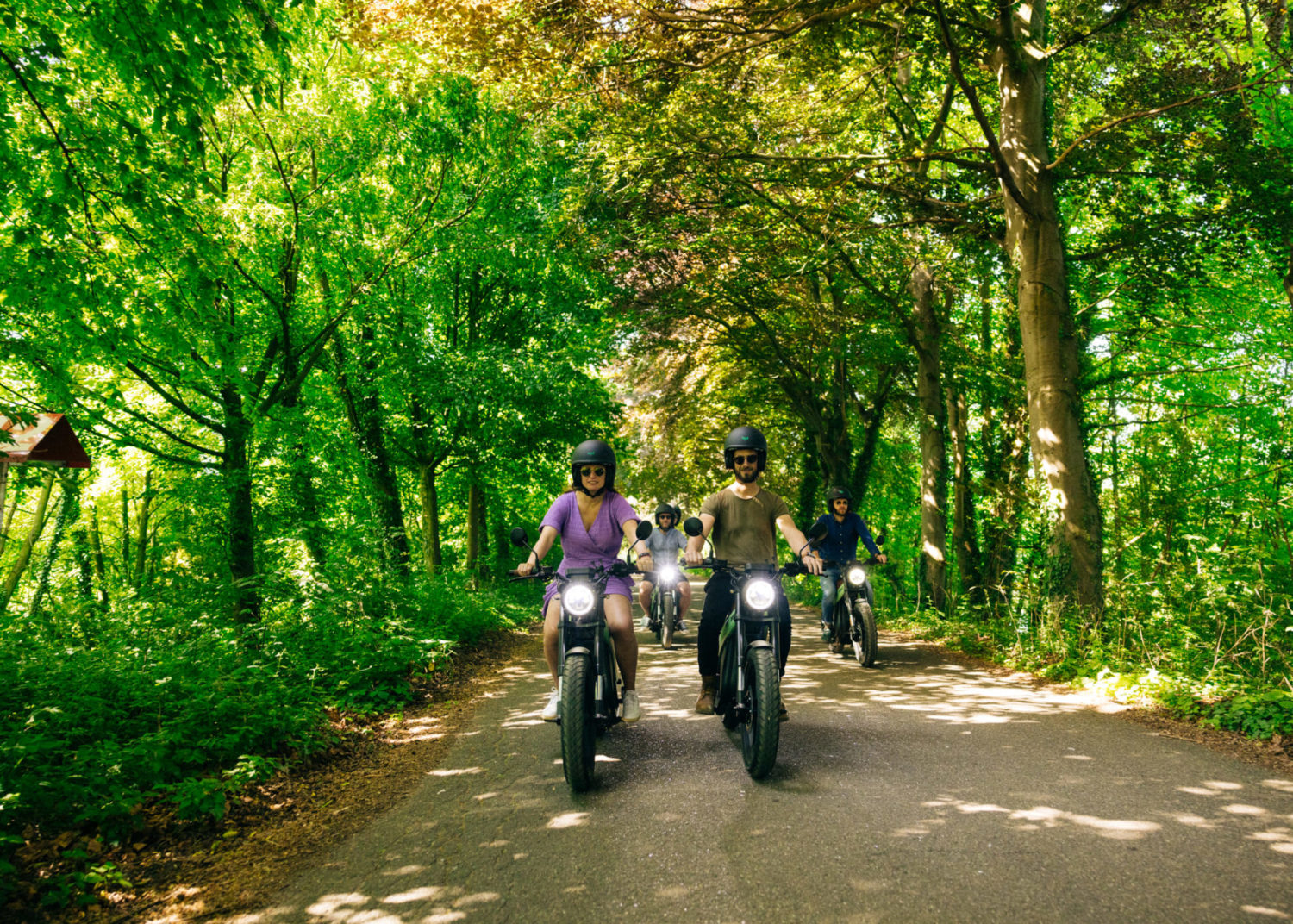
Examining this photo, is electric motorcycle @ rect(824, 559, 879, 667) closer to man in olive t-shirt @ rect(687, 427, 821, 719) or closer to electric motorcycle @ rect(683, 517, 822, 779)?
man in olive t-shirt @ rect(687, 427, 821, 719)

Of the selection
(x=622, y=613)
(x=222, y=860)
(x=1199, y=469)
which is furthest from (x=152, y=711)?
(x=1199, y=469)

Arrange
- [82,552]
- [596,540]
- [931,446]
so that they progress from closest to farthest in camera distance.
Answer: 1. [596,540]
2. [931,446]
3. [82,552]

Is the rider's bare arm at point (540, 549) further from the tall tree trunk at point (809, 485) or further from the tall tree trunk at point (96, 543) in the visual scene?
the tall tree trunk at point (96, 543)

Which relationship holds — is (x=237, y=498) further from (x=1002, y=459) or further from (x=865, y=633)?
(x=1002, y=459)

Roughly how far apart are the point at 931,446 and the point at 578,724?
37.7ft

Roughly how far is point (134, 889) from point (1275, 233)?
11.6 m

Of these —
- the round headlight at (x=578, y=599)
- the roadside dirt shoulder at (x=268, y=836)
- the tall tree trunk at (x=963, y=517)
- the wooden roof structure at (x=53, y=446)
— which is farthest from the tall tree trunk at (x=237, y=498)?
the tall tree trunk at (x=963, y=517)

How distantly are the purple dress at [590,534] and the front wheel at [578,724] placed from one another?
926 millimetres

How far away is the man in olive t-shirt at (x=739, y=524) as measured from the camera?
5.63 meters

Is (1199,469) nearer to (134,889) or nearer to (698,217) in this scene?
(698,217)

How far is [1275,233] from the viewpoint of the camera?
855 cm

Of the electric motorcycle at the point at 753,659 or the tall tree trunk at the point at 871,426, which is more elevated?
the tall tree trunk at the point at 871,426

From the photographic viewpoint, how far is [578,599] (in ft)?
15.9

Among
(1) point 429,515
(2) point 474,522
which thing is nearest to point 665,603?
(1) point 429,515
